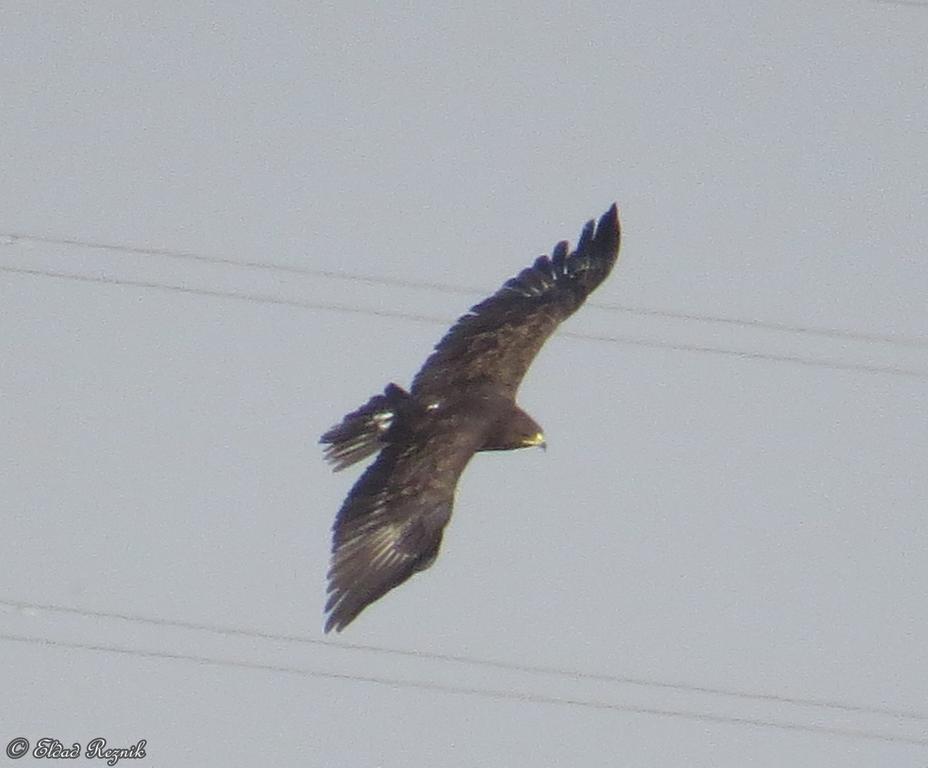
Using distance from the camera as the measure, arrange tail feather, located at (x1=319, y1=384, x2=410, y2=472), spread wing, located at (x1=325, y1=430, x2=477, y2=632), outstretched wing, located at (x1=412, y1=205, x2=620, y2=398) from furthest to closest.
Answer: outstretched wing, located at (x1=412, y1=205, x2=620, y2=398)
tail feather, located at (x1=319, y1=384, x2=410, y2=472)
spread wing, located at (x1=325, y1=430, x2=477, y2=632)

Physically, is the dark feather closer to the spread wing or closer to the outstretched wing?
the spread wing

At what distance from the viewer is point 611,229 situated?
18.6 feet

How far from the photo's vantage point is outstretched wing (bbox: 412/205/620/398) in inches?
214

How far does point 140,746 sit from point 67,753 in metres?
0.17

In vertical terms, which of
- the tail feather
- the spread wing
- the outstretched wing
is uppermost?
the outstretched wing

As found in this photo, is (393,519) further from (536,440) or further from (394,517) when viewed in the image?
(536,440)

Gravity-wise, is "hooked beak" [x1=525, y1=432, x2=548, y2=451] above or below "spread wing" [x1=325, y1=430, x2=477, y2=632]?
above

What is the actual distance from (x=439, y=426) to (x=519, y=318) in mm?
384

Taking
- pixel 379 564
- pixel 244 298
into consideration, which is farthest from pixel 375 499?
pixel 244 298

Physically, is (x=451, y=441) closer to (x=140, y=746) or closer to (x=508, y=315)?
(x=508, y=315)

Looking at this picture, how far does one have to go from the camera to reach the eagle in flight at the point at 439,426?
5090 millimetres

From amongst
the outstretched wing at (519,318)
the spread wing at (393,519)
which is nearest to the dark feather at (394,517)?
the spread wing at (393,519)

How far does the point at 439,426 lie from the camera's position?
206 inches

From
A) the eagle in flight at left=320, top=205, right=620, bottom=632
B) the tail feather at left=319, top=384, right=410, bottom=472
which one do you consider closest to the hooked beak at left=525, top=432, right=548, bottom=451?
the eagle in flight at left=320, top=205, right=620, bottom=632
